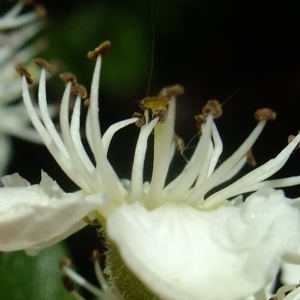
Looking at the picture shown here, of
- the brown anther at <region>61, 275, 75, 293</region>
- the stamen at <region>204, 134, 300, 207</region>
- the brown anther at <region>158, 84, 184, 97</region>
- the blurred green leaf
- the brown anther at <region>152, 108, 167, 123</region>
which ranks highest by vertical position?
the brown anther at <region>158, 84, 184, 97</region>

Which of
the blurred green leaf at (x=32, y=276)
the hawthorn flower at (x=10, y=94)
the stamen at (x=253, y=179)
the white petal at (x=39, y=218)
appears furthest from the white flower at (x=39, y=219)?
the hawthorn flower at (x=10, y=94)

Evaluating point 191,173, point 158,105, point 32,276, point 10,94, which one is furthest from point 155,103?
point 10,94

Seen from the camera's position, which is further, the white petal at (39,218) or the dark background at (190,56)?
the dark background at (190,56)

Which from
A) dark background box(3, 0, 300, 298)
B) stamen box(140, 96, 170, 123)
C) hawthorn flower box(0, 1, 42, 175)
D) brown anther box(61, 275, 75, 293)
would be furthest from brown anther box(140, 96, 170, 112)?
dark background box(3, 0, 300, 298)

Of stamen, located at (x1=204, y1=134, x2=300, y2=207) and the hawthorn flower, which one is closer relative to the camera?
stamen, located at (x1=204, y1=134, x2=300, y2=207)

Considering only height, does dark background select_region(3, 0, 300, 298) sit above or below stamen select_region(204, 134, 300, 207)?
below

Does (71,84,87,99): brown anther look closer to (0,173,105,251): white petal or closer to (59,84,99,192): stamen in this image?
(59,84,99,192): stamen

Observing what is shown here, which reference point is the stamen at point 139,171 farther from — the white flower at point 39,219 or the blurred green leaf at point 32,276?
the blurred green leaf at point 32,276

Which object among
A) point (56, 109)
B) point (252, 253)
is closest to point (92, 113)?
point (252, 253)
